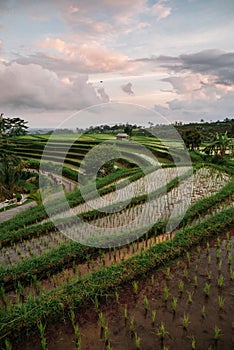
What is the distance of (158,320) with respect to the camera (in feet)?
11.9

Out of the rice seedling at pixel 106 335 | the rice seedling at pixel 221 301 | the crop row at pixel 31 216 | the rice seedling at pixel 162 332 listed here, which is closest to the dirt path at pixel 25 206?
the crop row at pixel 31 216

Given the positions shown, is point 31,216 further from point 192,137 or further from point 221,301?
point 192,137

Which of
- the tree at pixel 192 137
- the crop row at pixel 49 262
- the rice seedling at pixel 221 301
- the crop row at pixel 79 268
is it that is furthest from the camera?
the tree at pixel 192 137

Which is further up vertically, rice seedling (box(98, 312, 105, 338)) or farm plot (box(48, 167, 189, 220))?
farm plot (box(48, 167, 189, 220))

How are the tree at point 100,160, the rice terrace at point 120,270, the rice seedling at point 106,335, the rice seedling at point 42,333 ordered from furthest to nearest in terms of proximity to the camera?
1. the tree at point 100,160
2. the rice terrace at point 120,270
3. the rice seedling at point 106,335
4. the rice seedling at point 42,333

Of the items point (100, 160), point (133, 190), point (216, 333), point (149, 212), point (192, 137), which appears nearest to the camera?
point (216, 333)

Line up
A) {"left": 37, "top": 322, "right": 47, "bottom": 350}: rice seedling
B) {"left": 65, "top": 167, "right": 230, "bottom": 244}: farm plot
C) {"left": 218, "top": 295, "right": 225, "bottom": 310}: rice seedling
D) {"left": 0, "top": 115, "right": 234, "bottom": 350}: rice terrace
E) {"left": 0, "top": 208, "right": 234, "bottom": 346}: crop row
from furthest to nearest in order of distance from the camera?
{"left": 65, "top": 167, "right": 230, "bottom": 244}: farm plot → {"left": 218, "top": 295, "right": 225, "bottom": 310}: rice seedling → {"left": 0, "top": 208, "right": 234, "bottom": 346}: crop row → {"left": 0, "top": 115, "right": 234, "bottom": 350}: rice terrace → {"left": 37, "top": 322, "right": 47, "bottom": 350}: rice seedling

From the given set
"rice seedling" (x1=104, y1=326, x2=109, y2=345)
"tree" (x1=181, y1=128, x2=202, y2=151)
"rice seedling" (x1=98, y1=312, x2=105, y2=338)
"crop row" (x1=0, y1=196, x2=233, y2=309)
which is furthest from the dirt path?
"tree" (x1=181, y1=128, x2=202, y2=151)

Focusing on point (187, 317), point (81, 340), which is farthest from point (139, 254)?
point (81, 340)

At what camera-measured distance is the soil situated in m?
3.30

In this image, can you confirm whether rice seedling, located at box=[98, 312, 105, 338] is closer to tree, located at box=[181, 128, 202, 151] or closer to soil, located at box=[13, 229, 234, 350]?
soil, located at box=[13, 229, 234, 350]

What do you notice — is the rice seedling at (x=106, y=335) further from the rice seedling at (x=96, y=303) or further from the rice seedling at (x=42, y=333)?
the rice seedling at (x=42, y=333)

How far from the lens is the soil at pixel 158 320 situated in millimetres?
3305

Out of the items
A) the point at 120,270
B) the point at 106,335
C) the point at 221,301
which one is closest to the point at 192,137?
the point at 120,270
